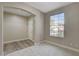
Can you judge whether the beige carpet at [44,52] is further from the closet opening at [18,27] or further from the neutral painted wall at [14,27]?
the neutral painted wall at [14,27]

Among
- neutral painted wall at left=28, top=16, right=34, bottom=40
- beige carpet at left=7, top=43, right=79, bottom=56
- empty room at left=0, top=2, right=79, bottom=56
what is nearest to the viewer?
beige carpet at left=7, top=43, right=79, bottom=56

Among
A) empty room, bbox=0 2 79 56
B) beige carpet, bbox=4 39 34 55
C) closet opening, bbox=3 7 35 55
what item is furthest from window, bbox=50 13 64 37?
beige carpet, bbox=4 39 34 55

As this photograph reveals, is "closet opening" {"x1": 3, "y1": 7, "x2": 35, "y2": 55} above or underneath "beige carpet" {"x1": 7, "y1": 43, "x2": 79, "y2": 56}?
above

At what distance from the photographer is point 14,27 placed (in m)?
5.42

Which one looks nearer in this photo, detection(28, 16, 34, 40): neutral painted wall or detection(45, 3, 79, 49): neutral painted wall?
detection(45, 3, 79, 49): neutral painted wall

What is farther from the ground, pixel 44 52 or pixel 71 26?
pixel 71 26

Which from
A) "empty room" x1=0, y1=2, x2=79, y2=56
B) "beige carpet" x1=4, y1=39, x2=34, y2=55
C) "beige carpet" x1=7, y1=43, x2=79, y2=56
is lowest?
"beige carpet" x1=7, y1=43, x2=79, y2=56

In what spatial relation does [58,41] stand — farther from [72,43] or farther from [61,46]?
[72,43]

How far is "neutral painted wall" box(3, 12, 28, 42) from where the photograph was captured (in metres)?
5.04

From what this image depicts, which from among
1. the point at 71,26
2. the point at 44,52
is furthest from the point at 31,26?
the point at 71,26

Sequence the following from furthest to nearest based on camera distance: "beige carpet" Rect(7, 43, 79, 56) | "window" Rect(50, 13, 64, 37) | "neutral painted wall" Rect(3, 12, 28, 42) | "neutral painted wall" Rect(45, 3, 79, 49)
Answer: "neutral painted wall" Rect(3, 12, 28, 42) → "window" Rect(50, 13, 64, 37) → "neutral painted wall" Rect(45, 3, 79, 49) → "beige carpet" Rect(7, 43, 79, 56)

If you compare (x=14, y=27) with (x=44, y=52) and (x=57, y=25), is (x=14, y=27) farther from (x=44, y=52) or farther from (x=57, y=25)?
(x=44, y=52)

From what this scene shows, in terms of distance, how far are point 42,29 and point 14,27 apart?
2.27m

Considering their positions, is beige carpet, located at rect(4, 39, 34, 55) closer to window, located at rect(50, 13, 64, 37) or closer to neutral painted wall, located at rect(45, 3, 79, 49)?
window, located at rect(50, 13, 64, 37)
